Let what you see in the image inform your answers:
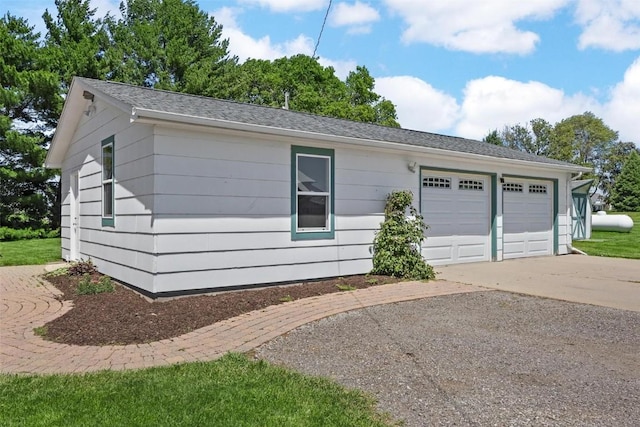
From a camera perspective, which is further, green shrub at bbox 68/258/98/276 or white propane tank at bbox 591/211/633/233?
white propane tank at bbox 591/211/633/233

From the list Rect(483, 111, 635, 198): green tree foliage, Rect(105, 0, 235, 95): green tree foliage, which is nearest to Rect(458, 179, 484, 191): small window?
Rect(105, 0, 235, 95): green tree foliage

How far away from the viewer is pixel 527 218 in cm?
1226

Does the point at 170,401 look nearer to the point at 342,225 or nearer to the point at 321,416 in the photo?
the point at 321,416

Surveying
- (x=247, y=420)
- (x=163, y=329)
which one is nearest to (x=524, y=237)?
(x=163, y=329)

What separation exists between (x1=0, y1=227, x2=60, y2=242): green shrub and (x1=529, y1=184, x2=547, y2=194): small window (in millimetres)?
18873

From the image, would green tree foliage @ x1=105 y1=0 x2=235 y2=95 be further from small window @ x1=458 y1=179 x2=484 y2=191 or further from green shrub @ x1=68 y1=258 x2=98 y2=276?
small window @ x1=458 y1=179 x2=484 y2=191

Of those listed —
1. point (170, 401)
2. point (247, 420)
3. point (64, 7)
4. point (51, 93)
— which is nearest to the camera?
point (247, 420)

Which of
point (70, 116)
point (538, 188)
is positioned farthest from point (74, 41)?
point (538, 188)

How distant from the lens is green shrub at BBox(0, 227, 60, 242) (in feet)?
60.7

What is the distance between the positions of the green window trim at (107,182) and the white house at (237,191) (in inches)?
1.5

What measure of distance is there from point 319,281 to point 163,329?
3.38m

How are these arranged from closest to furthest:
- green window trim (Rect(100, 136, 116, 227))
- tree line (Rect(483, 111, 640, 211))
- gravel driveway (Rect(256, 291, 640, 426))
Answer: gravel driveway (Rect(256, 291, 640, 426)) → green window trim (Rect(100, 136, 116, 227)) → tree line (Rect(483, 111, 640, 211))

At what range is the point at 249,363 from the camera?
12.9ft

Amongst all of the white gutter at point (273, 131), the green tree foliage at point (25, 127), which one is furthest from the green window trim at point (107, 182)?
the green tree foliage at point (25, 127)
